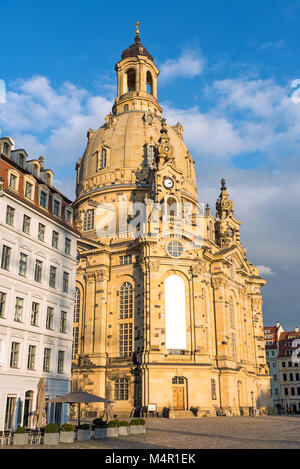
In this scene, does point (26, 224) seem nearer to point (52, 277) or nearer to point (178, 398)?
point (52, 277)

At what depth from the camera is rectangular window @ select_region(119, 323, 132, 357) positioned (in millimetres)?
58156

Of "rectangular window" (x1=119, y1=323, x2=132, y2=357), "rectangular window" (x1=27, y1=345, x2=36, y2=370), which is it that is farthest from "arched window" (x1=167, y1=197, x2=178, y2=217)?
"rectangular window" (x1=27, y1=345, x2=36, y2=370)

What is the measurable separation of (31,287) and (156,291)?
2326 centimetres

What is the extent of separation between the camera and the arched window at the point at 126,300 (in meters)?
60.0

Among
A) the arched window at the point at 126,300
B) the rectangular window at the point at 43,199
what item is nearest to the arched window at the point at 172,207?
the arched window at the point at 126,300

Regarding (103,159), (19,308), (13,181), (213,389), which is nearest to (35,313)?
(19,308)

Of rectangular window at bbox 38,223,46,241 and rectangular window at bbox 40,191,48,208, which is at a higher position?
rectangular window at bbox 40,191,48,208

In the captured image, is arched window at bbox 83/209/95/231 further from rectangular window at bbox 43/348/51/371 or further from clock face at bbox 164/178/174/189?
rectangular window at bbox 43/348/51/371

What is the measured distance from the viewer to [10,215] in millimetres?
34031

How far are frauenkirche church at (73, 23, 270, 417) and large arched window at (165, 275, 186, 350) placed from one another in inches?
4.9

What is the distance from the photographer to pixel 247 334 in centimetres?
7456

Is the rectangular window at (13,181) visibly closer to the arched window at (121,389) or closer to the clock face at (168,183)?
the arched window at (121,389)

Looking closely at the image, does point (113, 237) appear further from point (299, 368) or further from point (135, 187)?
A: point (299, 368)
